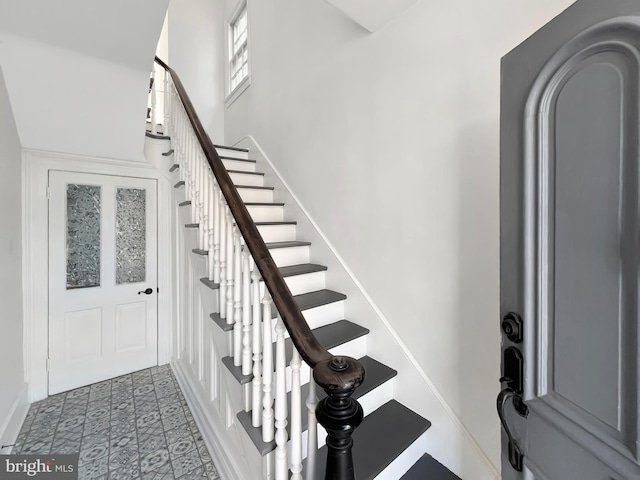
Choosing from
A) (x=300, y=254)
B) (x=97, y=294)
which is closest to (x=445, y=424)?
(x=300, y=254)

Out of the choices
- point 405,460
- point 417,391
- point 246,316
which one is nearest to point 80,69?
point 246,316

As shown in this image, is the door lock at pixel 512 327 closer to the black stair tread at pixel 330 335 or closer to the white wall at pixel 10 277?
the black stair tread at pixel 330 335

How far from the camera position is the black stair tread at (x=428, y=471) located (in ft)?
4.33

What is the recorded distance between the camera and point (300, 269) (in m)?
2.06

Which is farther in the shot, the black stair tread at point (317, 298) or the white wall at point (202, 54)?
the white wall at point (202, 54)

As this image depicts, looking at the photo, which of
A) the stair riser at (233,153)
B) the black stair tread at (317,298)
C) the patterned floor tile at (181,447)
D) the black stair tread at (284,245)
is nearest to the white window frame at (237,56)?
the stair riser at (233,153)

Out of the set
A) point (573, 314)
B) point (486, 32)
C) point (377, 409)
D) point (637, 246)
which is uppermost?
point (486, 32)

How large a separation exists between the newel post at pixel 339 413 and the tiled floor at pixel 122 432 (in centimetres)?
132

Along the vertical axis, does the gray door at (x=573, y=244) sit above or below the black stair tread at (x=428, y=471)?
above

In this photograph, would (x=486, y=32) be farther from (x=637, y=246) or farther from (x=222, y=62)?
(x=222, y=62)

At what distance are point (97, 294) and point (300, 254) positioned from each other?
2010 mm

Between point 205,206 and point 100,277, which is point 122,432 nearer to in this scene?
point 100,277

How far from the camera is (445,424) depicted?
1.37m

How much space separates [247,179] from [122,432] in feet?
7.23
